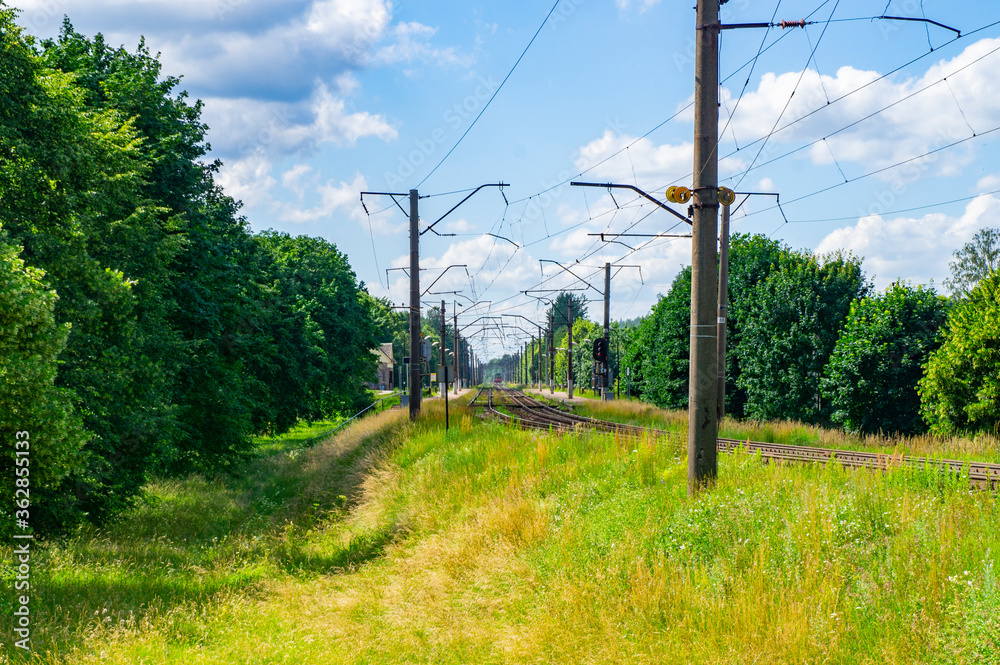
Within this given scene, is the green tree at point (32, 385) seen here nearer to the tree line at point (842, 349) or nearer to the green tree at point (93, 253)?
the green tree at point (93, 253)

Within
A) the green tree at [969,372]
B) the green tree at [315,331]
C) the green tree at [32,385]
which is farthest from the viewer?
the green tree at [315,331]

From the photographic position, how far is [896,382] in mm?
23016

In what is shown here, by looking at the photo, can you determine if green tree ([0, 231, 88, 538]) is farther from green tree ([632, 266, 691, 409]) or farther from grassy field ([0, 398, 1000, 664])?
green tree ([632, 266, 691, 409])

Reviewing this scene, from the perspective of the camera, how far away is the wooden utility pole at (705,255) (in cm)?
855

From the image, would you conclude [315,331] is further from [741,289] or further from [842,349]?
[842,349]

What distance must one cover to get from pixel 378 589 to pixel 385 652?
2287 mm

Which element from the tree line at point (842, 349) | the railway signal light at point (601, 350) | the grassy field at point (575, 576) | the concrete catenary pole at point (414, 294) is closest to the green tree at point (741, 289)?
the tree line at point (842, 349)

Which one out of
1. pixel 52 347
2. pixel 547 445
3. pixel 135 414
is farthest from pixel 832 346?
pixel 52 347

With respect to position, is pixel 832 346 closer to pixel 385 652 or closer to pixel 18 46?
pixel 385 652

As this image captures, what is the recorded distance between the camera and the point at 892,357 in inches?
906

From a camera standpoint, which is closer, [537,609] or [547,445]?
[537,609]

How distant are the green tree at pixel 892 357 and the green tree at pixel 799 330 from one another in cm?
303

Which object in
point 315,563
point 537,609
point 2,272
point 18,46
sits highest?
point 18,46

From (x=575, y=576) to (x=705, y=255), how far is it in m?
4.10
